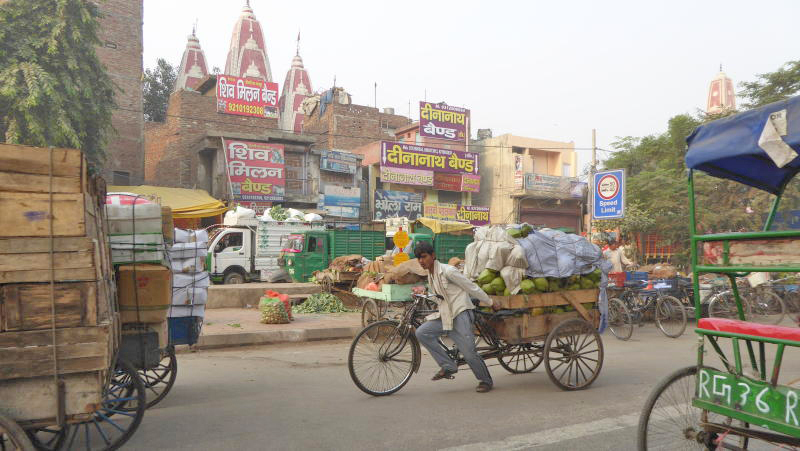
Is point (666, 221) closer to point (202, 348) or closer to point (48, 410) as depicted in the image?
point (202, 348)

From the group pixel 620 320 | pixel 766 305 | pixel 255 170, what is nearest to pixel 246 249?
pixel 255 170

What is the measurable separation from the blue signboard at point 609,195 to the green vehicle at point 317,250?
22.5ft

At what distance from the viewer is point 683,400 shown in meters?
3.13

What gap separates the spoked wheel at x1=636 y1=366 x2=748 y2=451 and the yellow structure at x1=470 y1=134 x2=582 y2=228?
29.8m

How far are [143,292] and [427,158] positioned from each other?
89.8ft

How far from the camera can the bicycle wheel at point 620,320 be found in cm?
968

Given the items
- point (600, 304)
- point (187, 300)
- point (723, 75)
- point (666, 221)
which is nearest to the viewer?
point (187, 300)

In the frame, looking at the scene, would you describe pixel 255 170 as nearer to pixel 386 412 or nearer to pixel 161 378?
pixel 161 378

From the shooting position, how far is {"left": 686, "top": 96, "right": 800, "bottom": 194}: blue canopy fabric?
2.84m

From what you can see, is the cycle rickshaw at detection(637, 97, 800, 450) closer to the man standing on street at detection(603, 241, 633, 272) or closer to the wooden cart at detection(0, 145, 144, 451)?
the wooden cart at detection(0, 145, 144, 451)

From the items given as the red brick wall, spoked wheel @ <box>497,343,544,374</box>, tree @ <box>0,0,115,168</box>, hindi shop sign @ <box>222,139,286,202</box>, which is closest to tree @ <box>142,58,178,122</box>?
the red brick wall

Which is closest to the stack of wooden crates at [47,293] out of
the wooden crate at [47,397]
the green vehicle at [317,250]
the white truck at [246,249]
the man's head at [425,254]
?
the wooden crate at [47,397]

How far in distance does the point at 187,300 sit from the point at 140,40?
24227 millimetres

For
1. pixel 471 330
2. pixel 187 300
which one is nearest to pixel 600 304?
pixel 471 330
